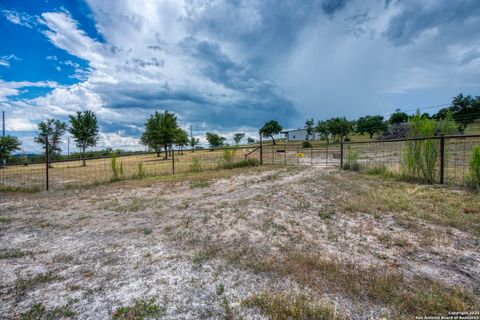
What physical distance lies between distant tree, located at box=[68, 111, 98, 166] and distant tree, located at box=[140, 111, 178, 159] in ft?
23.5

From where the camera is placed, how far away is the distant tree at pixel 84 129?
27.7 metres

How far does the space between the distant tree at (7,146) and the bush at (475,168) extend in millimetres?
42083

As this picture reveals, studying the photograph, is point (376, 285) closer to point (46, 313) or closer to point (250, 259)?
point (250, 259)

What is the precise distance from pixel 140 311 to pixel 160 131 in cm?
3246

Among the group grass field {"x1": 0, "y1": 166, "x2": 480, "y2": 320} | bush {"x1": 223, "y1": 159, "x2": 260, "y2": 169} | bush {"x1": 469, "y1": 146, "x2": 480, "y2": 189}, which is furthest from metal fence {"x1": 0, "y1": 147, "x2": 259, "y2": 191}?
bush {"x1": 469, "y1": 146, "x2": 480, "y2": 189}

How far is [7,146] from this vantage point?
2845cm

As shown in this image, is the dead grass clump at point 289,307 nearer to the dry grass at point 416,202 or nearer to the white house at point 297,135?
the dry grass at point 416,202

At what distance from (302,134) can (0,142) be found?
2610 inches

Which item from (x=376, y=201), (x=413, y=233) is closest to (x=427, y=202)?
(x=376, y=201)

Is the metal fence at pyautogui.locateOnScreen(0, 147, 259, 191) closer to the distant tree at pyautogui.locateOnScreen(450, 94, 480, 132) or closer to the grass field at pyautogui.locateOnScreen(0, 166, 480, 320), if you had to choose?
the grass field at pyautogui.locateOnScreen(0, 166, 480, 320)

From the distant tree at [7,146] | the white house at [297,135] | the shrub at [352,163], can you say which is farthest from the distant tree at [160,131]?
the white house at [297,135]

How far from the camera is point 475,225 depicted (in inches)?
140

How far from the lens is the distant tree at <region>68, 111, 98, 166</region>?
27.7 m

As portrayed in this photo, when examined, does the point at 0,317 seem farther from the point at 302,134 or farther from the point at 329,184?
the point at 302,134
